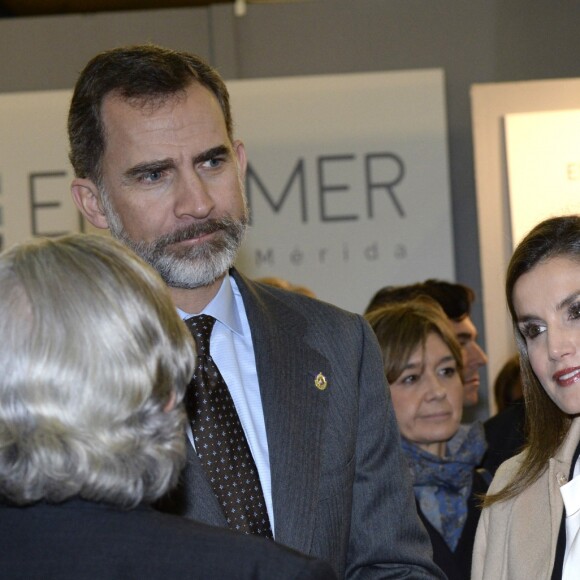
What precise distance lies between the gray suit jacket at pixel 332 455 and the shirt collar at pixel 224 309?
0.12ft

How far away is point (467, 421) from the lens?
208 inches

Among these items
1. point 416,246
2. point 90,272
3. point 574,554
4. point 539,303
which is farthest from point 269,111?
point 90,272

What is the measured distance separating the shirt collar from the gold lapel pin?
192 millimetres

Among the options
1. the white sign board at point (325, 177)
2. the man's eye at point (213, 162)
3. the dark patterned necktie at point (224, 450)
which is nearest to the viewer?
the dark patterned necktie at point (224, 450)

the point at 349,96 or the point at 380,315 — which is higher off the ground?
the point at 349,96

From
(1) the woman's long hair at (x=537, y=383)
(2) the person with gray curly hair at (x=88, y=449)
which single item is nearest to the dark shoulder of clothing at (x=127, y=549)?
(2) the person with gray curly hair at (x=88, y=449)

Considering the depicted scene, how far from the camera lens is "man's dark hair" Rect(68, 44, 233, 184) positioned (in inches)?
89.1

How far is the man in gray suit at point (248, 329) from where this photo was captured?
6.97ft

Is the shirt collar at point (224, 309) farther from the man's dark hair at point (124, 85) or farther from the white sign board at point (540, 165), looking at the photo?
the white sign board at point (540, 165)

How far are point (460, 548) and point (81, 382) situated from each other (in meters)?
2.27

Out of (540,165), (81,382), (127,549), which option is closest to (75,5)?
(540,165)

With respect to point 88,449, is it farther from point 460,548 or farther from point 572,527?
point 460,548

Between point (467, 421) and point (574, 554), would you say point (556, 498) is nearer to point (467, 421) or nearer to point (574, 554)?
point (574, 554)

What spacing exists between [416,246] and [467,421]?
103cm
